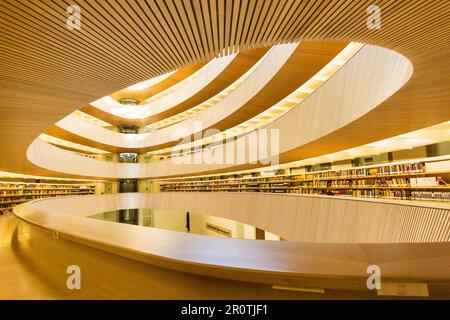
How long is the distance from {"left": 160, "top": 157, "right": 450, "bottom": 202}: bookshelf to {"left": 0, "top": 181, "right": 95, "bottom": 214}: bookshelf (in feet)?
42.7

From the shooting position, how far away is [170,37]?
10.3ft

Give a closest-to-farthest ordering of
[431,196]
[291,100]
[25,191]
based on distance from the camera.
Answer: [431,196] < [291,100] < [25,191]

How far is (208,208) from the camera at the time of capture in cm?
1273

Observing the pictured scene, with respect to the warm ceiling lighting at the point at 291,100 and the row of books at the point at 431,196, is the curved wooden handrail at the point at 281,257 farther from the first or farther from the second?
the row of books at the point at 431,196

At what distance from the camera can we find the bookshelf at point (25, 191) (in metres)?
12.8

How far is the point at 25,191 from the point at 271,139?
566 inches

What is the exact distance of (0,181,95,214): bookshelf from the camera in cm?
1282

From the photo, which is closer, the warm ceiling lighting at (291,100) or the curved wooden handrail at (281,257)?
the curved wooden handrail at (281,257)

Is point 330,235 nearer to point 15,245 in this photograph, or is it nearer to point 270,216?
point 270,216

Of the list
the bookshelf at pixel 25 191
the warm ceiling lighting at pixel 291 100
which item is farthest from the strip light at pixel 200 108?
the bookshelf at pixel 25 191

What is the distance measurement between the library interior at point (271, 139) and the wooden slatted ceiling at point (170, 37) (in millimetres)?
19

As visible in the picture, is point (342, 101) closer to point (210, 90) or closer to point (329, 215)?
point (329, 215)

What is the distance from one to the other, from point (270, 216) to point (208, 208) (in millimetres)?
4993

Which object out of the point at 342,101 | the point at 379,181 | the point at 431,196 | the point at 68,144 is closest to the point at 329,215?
the point at 431,196
